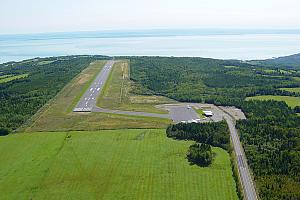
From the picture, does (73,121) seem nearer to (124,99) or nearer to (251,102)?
(124,99)

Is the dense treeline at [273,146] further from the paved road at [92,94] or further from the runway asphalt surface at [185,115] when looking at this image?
the paved road at [92,94]

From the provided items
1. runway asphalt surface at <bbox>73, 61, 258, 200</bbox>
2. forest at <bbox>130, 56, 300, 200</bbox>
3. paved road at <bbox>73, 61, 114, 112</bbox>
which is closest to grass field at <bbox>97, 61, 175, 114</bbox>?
paved road at <bbox>73, 61, 114, 112</bbox>

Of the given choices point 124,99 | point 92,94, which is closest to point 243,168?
point 124,99

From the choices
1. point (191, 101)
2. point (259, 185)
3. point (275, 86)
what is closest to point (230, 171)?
point (259, 185)

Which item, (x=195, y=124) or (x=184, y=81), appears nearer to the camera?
(x=195, y=124)

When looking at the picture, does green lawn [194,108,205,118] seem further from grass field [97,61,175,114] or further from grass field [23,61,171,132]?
grass field [23,61,171,132]

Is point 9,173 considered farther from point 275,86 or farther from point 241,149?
point 275,86
